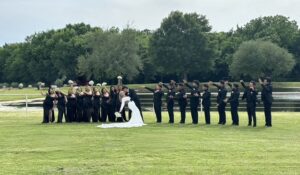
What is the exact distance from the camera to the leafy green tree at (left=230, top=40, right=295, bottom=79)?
7956 cm

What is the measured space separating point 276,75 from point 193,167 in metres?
74.2

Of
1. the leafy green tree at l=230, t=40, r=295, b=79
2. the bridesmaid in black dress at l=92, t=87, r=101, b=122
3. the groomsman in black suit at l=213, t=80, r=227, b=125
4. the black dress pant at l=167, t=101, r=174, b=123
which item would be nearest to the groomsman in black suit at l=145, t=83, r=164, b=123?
the black dress pant at l=167, t=101, r=174, b=123

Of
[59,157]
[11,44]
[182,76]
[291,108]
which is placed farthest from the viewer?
[11,44]

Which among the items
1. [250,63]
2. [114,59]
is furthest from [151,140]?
[250,63]

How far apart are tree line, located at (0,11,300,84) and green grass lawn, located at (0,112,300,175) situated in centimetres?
5358

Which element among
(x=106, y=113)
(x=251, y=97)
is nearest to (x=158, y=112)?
(x=106, y=113)

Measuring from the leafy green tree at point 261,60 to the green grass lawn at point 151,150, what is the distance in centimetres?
6049

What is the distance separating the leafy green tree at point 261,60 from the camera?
79.6 m

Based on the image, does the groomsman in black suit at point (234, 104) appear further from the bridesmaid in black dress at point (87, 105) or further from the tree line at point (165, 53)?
the tree line at point (165, 53)

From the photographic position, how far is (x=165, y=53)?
87.9m

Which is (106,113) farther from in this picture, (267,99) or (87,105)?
(267,99)

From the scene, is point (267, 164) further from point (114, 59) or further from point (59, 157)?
point (114, 59)

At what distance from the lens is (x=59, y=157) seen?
42.7 feet

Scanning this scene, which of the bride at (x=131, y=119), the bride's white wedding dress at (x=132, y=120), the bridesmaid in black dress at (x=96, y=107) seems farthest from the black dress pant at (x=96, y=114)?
the bride's white wedding dress at (x=132, y=120)
